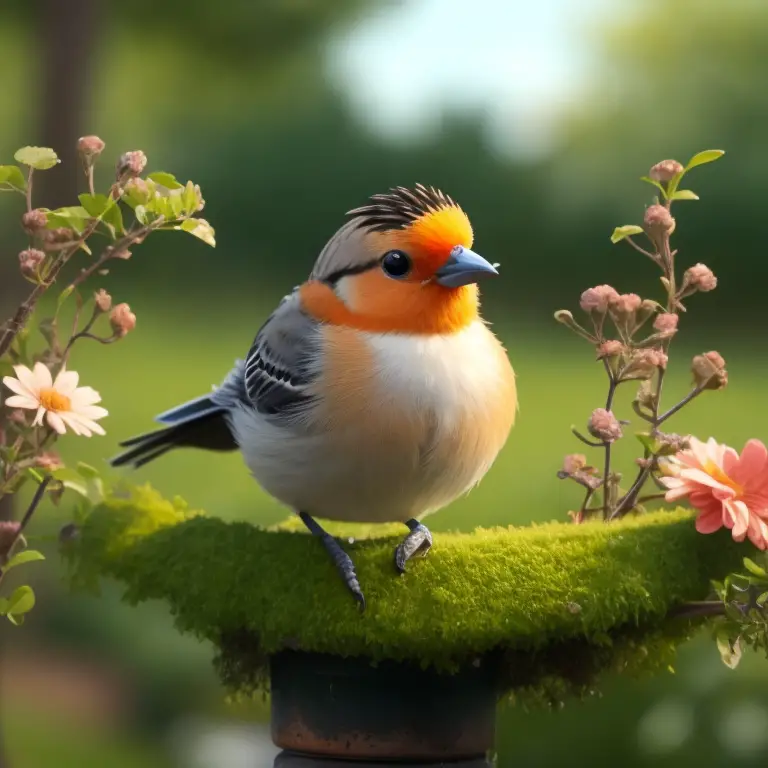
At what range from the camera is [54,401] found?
108 cm

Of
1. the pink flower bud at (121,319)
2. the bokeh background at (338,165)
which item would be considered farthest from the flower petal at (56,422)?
the bokeh background at (338,165)

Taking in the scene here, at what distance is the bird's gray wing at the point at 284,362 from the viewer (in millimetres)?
1165

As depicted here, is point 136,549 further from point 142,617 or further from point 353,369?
point 142,617

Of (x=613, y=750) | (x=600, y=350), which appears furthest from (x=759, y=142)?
(x=600, y=350)

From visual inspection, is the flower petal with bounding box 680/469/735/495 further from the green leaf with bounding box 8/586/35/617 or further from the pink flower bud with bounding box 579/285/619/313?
the green leaf with bounding box 8/586/35/617

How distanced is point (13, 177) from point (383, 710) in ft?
1.92

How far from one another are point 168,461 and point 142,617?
68cm

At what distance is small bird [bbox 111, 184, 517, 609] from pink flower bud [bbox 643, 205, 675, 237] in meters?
0.17

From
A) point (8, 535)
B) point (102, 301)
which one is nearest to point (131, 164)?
point (102, 301)

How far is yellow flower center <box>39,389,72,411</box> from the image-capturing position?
1080 millimetres

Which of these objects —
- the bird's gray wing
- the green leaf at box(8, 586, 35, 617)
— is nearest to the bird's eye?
the bird's gray wing

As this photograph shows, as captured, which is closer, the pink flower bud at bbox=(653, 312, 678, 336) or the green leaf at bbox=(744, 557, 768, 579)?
the green leaf at bbox=(744, 557, 768, 579)

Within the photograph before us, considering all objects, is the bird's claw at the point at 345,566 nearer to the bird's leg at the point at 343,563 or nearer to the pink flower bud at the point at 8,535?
the bird's leg at the point at 343,563

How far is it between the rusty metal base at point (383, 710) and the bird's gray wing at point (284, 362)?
0.80 feet
